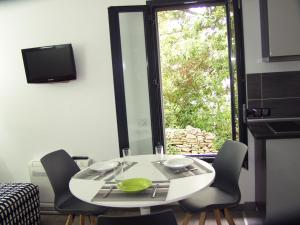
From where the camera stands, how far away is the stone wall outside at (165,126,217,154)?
154 inches

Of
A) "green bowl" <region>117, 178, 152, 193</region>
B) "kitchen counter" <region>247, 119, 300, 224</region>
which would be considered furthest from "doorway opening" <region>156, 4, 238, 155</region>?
"green bowl" <region>117, 178, 152, 193</region>

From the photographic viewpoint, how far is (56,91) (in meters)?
3.00

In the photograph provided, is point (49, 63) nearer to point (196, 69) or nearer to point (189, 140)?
point (196, 69)

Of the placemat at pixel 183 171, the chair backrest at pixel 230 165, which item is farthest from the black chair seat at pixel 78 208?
the chair backrest at pixel 230 165

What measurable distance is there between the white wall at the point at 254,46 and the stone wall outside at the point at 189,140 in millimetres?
1475

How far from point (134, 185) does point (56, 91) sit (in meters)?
1.81

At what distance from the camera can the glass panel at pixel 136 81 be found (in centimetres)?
271

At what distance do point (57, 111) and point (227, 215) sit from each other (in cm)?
204

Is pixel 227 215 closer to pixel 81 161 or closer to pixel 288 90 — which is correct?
pixel 288 90

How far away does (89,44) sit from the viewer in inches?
112

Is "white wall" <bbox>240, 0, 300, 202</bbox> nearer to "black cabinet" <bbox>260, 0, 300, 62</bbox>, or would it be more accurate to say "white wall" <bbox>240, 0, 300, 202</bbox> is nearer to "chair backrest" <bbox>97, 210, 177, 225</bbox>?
"black cabinet" <bbox>260, 0, 300, 62</bbox>

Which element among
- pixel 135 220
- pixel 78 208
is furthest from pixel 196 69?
pixel 135 220

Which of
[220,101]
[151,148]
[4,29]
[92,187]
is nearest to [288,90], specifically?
[220,101]

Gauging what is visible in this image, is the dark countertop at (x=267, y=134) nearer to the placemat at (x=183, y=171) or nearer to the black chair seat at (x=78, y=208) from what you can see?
the placemat at (x=183, y=171)
